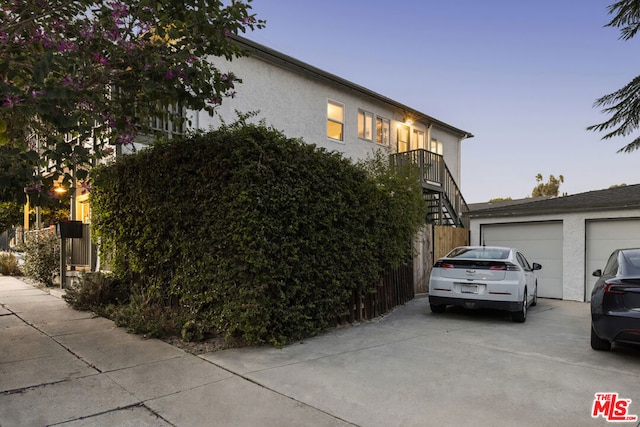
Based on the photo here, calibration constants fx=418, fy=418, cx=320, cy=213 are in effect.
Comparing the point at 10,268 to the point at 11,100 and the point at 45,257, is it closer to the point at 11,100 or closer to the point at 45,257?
the point at 45,257

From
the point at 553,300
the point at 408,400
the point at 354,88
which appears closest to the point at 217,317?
the point at 408,400

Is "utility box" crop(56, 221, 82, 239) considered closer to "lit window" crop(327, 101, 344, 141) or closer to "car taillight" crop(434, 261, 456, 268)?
"lit window" crop(327, 101, 344, 141)

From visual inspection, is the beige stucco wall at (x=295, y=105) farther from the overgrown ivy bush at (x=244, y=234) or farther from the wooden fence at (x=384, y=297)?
the overgrown ivy bush at (x=244, y=234)

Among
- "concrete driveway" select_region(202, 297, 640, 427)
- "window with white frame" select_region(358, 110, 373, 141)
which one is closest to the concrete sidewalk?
"concrete driveway" select_region(202, 297, 640, 427)

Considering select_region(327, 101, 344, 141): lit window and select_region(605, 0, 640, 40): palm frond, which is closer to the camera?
select_region(605, 0, 640, 40): palm frond

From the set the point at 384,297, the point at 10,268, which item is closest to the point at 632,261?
the point at 384,297

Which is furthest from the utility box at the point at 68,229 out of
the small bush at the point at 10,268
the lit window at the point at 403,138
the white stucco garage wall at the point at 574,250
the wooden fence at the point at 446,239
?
the white stucco garage wall at the point at 574,250

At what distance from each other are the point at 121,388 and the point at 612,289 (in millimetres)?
5925

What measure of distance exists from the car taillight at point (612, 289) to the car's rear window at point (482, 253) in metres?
3.04

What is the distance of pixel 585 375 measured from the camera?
4.81m

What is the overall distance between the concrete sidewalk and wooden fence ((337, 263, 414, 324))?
3.22m

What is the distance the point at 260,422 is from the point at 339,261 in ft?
12.3

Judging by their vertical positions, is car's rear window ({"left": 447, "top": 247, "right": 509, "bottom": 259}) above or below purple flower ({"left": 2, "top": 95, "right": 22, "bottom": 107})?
below

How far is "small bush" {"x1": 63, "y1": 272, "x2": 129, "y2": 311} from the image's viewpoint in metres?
8.20
